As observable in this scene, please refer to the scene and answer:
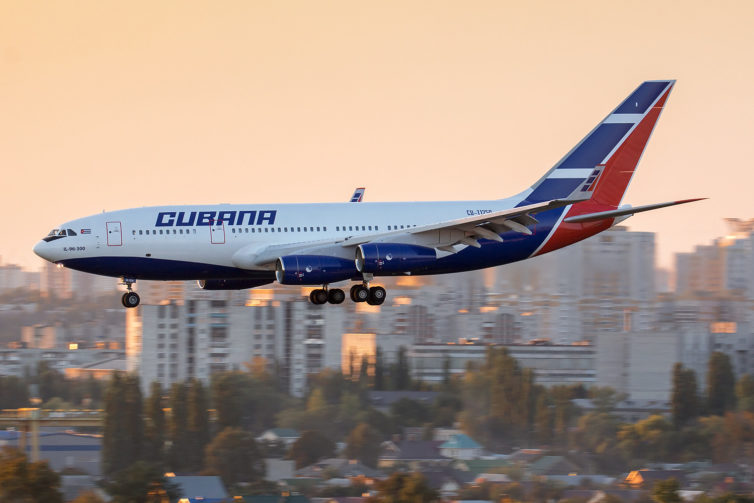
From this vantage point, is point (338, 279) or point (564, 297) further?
point (564, 297)

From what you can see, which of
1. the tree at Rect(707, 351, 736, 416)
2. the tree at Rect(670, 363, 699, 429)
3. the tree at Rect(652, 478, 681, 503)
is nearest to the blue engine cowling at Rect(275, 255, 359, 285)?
the tree at Rect(652, 478, 681, 503)

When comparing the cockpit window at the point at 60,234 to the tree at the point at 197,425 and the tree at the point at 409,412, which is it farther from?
the tree at the point at 409,412

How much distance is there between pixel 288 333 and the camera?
116 meters

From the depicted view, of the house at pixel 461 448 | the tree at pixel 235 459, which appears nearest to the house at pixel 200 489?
the tree at pixel 235 459

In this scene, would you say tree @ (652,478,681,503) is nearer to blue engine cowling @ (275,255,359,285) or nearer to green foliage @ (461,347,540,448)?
green foliage @ (461,347,540,448)

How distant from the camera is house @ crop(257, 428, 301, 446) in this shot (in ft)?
317

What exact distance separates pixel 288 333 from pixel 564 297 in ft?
87.6

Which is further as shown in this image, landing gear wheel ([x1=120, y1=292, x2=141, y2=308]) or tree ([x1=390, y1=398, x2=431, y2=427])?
tree ([x1=390, y1=398, x2=431, y2=427])

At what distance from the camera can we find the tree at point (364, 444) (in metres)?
96.8

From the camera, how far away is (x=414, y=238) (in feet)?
151

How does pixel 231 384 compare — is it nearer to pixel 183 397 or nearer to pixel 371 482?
pixel 183 397

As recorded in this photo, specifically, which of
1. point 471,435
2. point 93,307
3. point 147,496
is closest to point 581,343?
point 471,435

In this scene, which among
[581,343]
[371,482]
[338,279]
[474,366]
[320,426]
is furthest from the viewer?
[581,343]

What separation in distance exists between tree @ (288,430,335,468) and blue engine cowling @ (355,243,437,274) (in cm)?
5115
